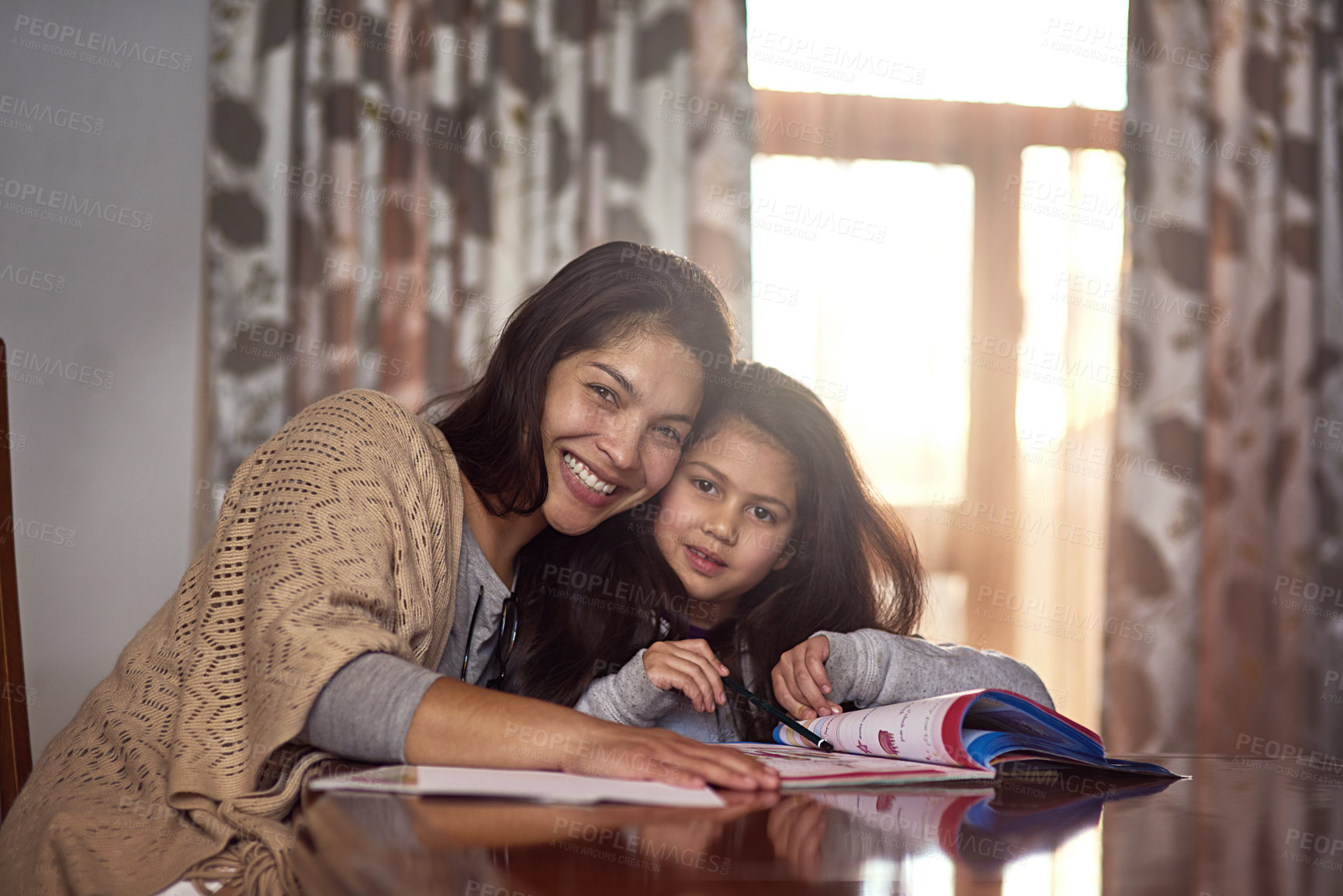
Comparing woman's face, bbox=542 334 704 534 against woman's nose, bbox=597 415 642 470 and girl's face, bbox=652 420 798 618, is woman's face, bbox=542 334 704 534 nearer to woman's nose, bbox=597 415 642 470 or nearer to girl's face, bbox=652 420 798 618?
woman's nose, bbox=597 415 642 470

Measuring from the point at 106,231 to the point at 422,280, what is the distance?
2.64ft

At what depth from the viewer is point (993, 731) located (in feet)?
2.93

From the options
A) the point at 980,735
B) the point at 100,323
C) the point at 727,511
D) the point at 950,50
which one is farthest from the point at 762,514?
the point at 100,323

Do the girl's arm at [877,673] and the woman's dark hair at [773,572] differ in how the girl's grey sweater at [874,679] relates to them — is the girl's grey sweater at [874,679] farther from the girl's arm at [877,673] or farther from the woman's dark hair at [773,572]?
the woman's dark hair at [773,572]

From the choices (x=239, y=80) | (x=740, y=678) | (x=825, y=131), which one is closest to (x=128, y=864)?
(x=740, y=678)

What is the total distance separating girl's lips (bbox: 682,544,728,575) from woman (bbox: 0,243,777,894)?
0.18 m

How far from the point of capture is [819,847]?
557mm

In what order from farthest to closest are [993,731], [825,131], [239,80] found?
1. [825,131]
2. [239,80]
3. [993,731]

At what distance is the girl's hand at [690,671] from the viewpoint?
1095mm

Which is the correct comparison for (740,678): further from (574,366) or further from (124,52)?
(124,52)

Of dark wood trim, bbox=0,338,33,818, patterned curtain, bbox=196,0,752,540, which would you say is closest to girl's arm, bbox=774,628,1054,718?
dark wood trim, bbox=0,338,33,818

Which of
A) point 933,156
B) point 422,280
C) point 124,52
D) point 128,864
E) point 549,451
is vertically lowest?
point 128,864

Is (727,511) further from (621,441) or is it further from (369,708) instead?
(369,708)

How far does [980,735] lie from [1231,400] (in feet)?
7.02
